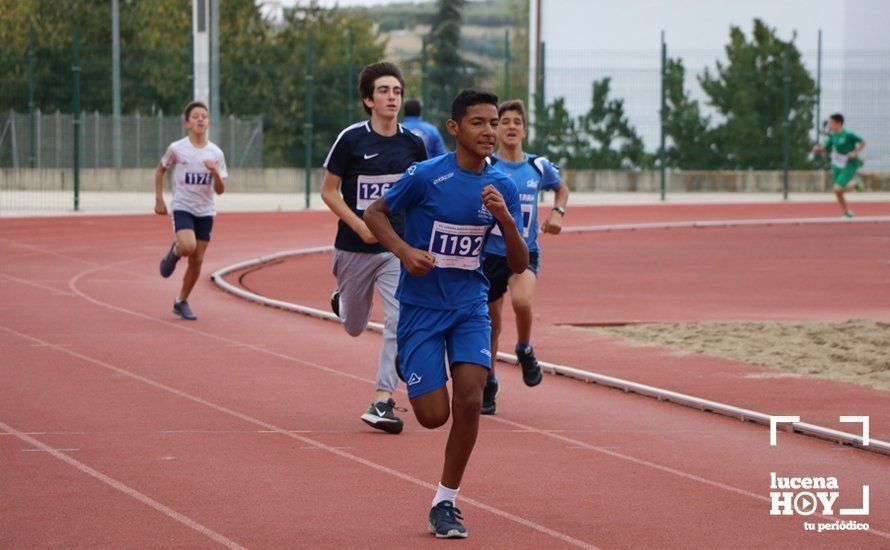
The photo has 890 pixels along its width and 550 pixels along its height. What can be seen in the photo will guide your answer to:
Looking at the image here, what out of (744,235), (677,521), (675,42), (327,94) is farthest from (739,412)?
(675,42)

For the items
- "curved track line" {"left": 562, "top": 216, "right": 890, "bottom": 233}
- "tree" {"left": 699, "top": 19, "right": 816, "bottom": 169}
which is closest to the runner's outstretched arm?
"curved track line" {"left": 562, "top": 216, "right": 890, "bottom": 233}

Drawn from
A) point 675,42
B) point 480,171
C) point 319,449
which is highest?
point 675,42

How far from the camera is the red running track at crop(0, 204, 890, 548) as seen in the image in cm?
614

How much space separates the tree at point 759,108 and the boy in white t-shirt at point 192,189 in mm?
24194

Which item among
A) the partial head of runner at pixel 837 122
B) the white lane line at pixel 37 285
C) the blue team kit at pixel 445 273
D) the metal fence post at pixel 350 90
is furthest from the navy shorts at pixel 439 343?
the metal fence post at pixel 350 90

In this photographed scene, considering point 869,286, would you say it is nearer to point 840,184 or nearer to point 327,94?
point 840,184

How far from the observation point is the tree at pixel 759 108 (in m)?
35.8

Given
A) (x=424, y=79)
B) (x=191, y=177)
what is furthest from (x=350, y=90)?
(x=191, y=177)

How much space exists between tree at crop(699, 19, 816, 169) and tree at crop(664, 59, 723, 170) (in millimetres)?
359

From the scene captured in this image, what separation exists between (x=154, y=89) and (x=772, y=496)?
30310 mm

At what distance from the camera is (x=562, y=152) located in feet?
118

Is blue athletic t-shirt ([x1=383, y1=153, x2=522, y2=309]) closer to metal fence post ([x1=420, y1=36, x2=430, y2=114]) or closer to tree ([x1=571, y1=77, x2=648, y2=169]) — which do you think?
metal fence post ([x1=420, y1=36, x2=430, y2=114])

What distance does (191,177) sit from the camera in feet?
43.9

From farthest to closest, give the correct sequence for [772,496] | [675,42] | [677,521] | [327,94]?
[675,42] → [327,94] → [772,496] → [677,521]
